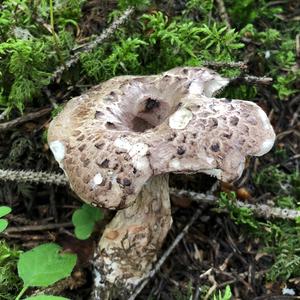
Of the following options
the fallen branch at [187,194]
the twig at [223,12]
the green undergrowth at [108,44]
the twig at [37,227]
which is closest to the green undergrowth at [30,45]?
the green undergrowth at [108,44]

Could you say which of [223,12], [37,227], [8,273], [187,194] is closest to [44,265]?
[8,273]

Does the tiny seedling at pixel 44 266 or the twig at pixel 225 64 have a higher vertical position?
the twig at pixel 225 64

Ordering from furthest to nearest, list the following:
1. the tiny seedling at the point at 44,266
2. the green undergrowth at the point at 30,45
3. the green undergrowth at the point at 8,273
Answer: the green undergrowth at the point at 30,45 → the green undergrowth at the point at 8,273 → the tiny seedling at the point at 44,266

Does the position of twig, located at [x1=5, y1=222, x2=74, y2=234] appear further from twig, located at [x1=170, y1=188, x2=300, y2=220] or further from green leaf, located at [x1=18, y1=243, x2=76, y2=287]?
twig, located at [x1=170, y1=188, x2=300, y2=220]

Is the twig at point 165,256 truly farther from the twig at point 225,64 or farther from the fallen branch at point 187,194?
the twig at point 225,64

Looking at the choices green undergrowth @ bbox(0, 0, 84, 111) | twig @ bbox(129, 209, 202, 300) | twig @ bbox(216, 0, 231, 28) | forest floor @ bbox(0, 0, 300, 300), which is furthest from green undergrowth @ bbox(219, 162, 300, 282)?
green undergrowth @ bbox(0, 0, 84, 111)

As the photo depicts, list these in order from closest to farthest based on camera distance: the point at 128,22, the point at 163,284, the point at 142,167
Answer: the point at 142,167 < the point at 163,284 < the point at 128,22

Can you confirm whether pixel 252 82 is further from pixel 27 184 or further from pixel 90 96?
pixel 27 184

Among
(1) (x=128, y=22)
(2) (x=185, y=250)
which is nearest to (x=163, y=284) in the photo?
(2) (x=185, y=250)
